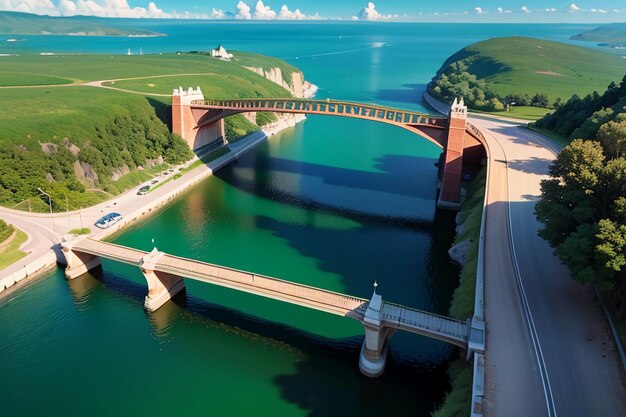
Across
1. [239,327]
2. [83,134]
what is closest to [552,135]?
[239,327]

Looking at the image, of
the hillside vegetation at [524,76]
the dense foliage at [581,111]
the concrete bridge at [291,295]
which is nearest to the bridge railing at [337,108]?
the dense foliage at [581,111]

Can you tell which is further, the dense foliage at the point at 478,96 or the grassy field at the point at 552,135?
the dense foliage at the point at 478,96

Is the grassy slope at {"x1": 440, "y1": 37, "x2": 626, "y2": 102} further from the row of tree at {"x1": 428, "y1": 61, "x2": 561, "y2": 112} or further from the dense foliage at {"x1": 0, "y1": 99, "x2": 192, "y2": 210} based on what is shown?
the dense foliage at {"x1": 0, "y1": 99, "x2": 192, "y2": 210}

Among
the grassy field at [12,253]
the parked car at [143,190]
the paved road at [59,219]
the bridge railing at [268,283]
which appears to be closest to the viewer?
the bridge railing at [268,283]

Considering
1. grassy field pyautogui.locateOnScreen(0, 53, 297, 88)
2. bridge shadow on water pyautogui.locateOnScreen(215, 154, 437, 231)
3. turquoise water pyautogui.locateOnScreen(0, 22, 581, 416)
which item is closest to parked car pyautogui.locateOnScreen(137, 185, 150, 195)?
turquoise water pyautogui.locateOnScreen(0, 22, 581, 416)

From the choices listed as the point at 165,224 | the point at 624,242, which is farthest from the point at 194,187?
the point at 624,242

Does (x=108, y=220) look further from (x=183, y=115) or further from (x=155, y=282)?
(x=183, y=115)

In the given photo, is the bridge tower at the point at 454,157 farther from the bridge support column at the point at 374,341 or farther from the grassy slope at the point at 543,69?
the grassy slope at the point at 543,69
